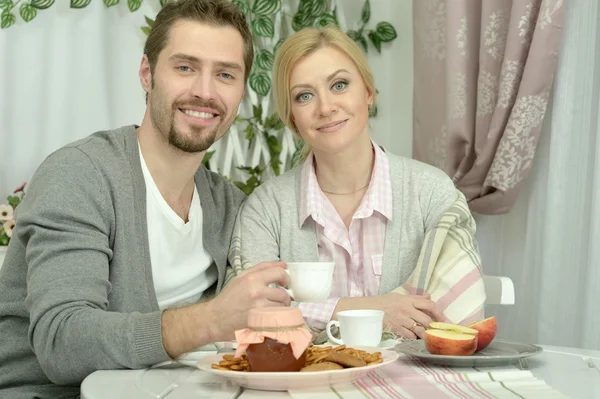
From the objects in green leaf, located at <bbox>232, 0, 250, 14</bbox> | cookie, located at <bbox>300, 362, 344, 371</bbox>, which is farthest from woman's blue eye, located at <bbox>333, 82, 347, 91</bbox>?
green leaf, located at <bbox>232, 0, 250, 14</bbox>

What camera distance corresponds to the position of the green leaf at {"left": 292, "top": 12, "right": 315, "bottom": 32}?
2762mm

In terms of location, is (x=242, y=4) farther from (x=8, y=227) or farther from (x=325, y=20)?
(x=8, y=227)

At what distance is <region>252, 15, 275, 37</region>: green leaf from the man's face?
41.1 inches

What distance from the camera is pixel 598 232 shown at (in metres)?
1.87

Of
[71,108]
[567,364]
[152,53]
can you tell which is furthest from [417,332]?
[71,108]

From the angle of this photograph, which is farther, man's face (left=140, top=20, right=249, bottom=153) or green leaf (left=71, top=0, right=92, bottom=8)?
green leaf (left=71, top=0, right=92, bottom=8)

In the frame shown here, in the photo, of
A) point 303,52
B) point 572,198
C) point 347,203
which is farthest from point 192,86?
point 572,198

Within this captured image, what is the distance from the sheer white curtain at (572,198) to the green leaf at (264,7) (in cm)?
103

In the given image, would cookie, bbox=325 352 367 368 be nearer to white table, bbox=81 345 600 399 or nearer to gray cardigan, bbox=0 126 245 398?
white table, bbox=81 345 600 399

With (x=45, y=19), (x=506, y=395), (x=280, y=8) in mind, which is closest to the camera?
(x=506, y=395)

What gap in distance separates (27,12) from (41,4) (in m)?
0.05

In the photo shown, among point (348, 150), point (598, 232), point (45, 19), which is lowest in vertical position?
point (598, 232)

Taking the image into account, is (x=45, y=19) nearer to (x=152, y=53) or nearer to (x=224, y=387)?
(x=152, y=53)

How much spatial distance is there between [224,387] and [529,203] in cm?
136
